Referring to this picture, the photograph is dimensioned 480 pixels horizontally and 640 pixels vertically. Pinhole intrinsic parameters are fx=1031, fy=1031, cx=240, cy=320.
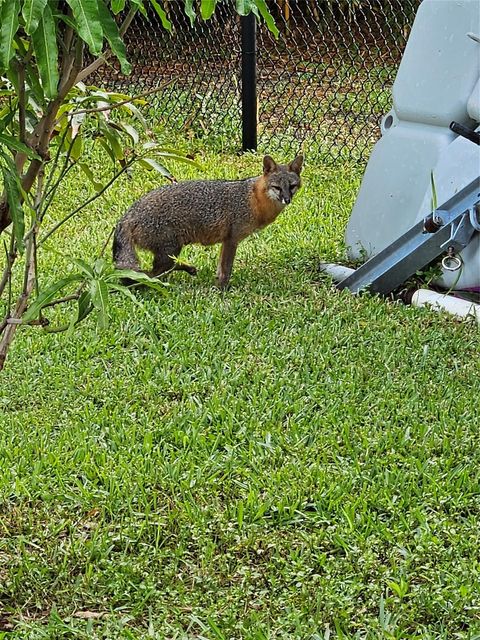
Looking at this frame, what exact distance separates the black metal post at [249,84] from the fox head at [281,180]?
8.73 feet

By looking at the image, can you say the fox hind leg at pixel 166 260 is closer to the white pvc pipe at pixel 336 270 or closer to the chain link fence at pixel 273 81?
the white pvc pipe at pixel 336 270

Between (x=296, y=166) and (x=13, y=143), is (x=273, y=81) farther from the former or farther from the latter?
(x=13, y=143)

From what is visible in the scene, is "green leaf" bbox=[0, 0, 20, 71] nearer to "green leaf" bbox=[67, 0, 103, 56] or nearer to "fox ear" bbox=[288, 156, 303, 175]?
"green leaf" bbox=[67, 0, 103, 56]

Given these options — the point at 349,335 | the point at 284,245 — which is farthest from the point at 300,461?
the point at 284,245

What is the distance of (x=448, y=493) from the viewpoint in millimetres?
3260

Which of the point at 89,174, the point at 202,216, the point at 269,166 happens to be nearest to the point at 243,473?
the point at 89,174

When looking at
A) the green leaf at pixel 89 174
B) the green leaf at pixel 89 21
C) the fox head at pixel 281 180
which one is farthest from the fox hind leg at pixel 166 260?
the green leaf at pixel 89 21

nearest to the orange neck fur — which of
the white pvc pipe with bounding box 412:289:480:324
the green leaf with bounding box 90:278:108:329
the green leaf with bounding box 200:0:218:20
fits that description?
the white pvc pipe with bounding box 412:289:480:324

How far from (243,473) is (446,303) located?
1.88 metres

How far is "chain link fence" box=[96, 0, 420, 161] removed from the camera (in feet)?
28.8

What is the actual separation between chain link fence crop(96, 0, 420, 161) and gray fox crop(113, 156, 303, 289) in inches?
107

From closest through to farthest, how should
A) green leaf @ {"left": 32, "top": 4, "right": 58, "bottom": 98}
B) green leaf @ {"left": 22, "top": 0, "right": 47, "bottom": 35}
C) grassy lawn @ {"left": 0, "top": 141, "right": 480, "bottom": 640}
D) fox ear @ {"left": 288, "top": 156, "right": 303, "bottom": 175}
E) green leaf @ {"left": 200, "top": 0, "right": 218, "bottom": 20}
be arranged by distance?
green leaf @ {"left": 22, "top": 0, "right": 47, "bottom": 35} < green leaf @ {"left": 32, "top": 4, "right": 58, "bottom": 98} < green leaf @ {"left": 200, "top": 0, "right": 218, "bottom": 20} < grassy lawn @ {"left": 0, "top": 141, "right": 480, "bottom": 640} < fox ear @ {"left": 288, "top": 156, "right": 303, "bottom": 175}

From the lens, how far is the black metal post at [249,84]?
26.6 ft

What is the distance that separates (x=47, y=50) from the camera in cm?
199
